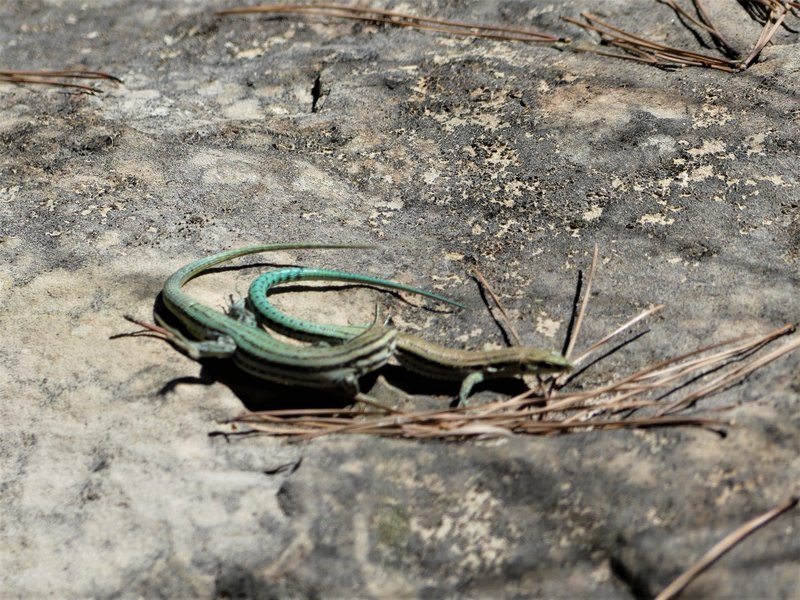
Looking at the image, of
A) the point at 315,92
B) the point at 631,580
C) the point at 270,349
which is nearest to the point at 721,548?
the point at 631,580

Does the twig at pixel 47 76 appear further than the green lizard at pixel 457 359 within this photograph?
Yes

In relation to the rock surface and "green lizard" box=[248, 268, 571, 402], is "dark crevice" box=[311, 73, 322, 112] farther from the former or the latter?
"green lizard" box=[248, 268, 571, 402]

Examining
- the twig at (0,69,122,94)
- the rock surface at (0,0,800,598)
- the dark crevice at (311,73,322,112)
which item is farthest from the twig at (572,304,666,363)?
the twig at (0,69,122,94)

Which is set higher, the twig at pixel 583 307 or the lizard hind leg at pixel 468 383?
the twig at pixel 583 307

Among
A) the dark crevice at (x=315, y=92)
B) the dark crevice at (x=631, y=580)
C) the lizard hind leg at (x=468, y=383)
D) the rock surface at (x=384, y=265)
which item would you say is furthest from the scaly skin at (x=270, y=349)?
the dark crevice at (x=315, y=92)

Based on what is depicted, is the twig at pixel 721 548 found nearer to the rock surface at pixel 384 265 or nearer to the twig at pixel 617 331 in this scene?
the rock surface at pixel 384 265

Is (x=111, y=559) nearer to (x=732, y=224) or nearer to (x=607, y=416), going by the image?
(x=607, y=416)
